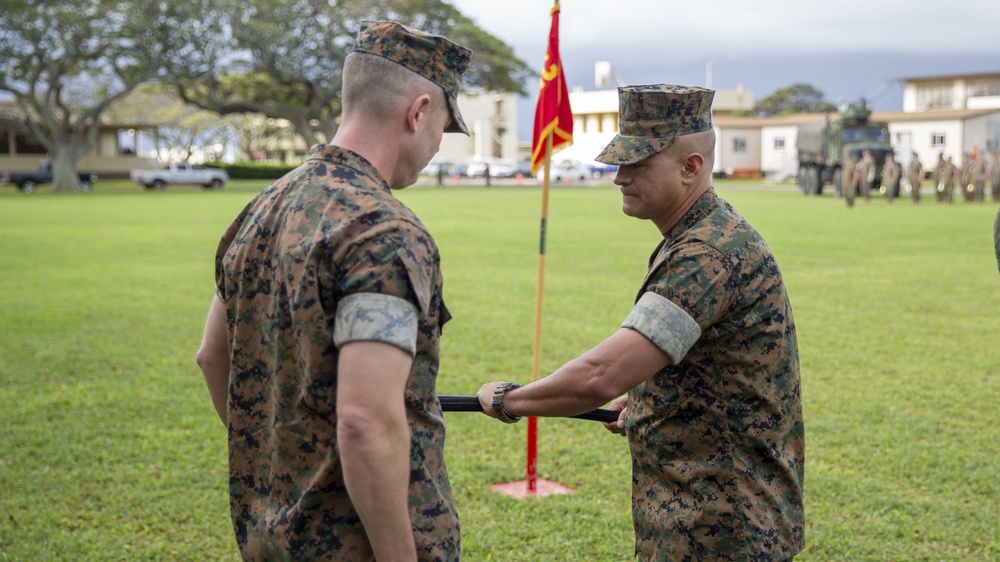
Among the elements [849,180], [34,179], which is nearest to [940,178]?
[849,180]

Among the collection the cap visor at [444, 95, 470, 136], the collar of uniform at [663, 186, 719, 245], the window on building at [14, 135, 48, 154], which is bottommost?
the collar of uniform at [663, 186, 719, 245]

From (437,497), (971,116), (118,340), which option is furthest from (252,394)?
(971,116)

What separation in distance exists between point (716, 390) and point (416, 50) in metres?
1.14

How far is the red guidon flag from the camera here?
540 centimetres

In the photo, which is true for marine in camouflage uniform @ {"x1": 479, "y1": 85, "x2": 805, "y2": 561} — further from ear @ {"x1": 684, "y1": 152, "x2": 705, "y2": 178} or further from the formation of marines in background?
the formation of marines in background

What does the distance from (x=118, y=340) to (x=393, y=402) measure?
28.7 feet

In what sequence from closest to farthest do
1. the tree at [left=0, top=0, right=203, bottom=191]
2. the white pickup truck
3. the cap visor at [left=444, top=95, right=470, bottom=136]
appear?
the cap visor at [left=444, top=95, right=470, bottom=136], the tree at [left=0, top=0, right=203, bottom=191], the white pickup truck

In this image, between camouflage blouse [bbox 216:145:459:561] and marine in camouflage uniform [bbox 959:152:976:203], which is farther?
marine in camouflage uniform [bbox 959:152:976:203]

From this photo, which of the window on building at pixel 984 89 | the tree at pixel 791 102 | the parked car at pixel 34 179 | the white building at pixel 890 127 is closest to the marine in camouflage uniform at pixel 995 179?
the white building at pixel 890 127

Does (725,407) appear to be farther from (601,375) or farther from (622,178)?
(622,178)

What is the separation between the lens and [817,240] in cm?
1988

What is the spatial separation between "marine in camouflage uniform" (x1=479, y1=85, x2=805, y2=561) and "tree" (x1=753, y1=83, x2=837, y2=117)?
95261 mm

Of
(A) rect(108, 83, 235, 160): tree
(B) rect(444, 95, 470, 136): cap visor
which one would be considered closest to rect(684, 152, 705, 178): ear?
(B) rect(444, 95, 470, 136): cap visor

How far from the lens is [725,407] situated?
254cm
